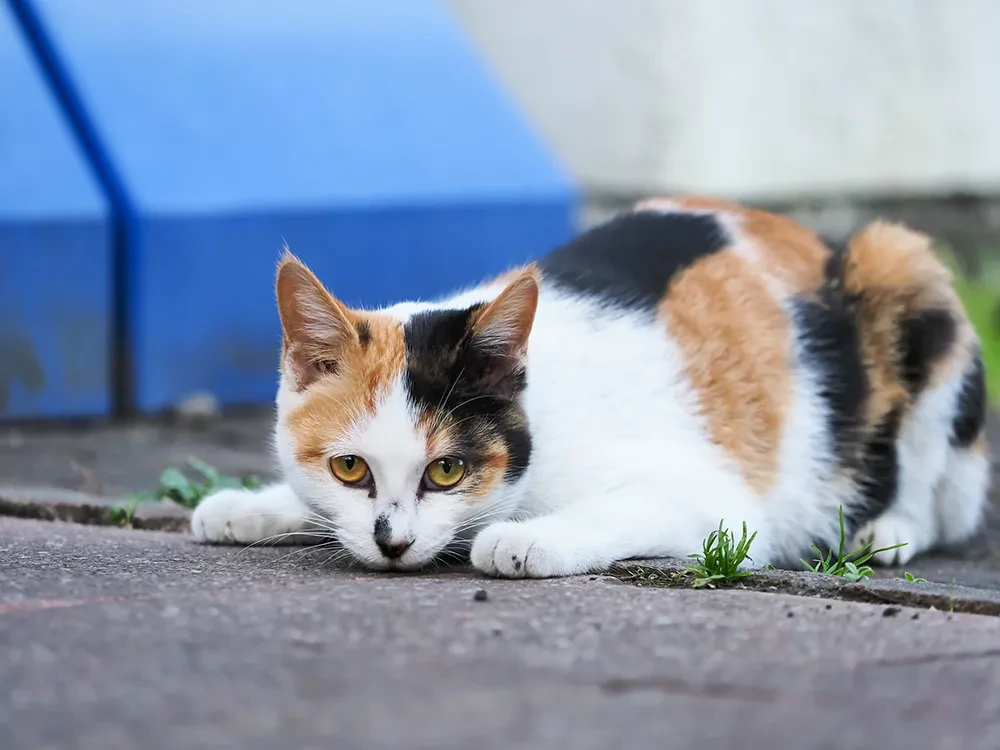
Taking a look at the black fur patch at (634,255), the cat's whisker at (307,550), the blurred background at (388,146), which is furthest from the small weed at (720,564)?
the blurred background at (388,146)

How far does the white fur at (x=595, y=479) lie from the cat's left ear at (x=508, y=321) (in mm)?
155

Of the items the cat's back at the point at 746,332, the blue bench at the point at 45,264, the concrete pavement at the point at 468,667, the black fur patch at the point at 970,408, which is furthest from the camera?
the blue bench at the point at 45,264

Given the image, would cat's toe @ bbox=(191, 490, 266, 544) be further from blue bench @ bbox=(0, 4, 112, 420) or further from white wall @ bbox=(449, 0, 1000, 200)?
white wall @ bbox=(449, 0, 1000, 200)

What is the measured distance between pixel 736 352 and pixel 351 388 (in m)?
1.19

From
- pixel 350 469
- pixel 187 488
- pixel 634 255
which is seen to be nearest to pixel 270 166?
pixel 187 488

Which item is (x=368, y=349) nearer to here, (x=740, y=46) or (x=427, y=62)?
(x=427, y=62)

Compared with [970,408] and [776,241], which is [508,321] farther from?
[970,408]

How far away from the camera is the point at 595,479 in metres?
2.88

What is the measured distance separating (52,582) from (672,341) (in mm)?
1693

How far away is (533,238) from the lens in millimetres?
6238

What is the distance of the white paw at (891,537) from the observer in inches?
135

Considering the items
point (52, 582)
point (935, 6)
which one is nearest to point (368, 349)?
point (52, 582)

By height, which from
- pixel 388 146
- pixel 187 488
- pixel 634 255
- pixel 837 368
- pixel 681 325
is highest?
pixel 388 146

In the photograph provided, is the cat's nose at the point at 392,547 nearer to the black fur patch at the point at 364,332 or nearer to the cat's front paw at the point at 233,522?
the black fur patch at the point at 364,332
